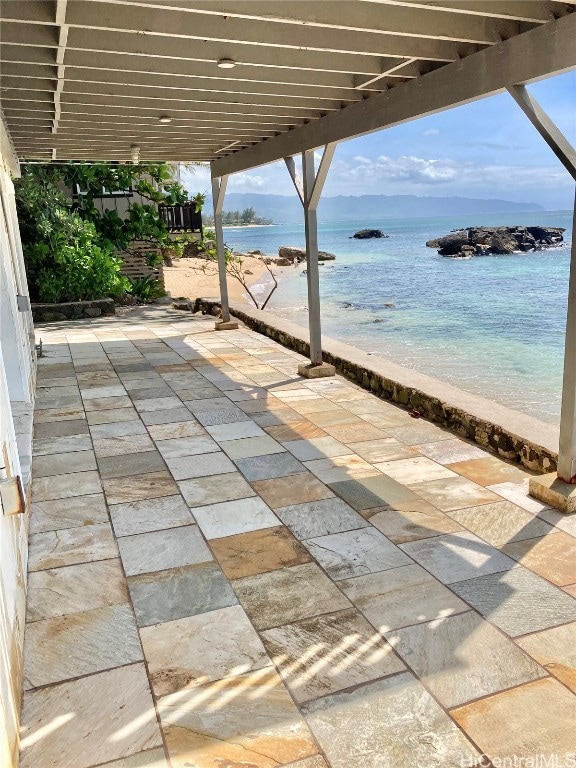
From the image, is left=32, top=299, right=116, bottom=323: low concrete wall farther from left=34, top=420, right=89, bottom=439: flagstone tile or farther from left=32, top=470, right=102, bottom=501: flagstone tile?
left=32, top=470, right=102, bottom=501: flagstone tile

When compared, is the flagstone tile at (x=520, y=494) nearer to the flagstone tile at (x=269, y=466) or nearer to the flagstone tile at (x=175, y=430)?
the flagstone tile at (x=269, y=466)

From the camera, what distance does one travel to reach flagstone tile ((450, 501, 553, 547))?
2.99m

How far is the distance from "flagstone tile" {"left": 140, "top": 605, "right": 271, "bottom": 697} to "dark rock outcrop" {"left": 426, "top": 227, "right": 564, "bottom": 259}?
130ft

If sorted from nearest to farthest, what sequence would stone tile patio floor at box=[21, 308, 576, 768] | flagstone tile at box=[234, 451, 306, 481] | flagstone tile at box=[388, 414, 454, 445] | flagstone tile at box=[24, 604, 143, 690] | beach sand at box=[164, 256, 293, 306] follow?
stone tile patio floor at box=[21, 308, 576, 768]
flagstone tile at box=[24, 604, 143, 690]
flagstone tile at box=[234, 451, 306, 481]
flagstone tile at box=[388, 414, 454, 445]
beach sand at box=[164, 256, 293, 306]

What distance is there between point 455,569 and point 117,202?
37.9 feet

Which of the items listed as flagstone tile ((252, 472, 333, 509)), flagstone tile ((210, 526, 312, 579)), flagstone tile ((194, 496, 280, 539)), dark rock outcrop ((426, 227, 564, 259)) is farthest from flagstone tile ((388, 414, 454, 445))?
dark rock outcrop ((426, 227, 564, 259))

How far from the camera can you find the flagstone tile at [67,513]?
3.26 metres

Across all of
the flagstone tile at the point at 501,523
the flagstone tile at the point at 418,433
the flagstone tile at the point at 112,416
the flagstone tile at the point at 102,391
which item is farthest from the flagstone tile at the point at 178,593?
the flagstone tile at the point at 102,391

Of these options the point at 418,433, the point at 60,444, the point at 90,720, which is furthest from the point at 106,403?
the point at 90,720

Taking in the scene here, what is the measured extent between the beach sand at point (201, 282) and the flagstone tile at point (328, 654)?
50.8 feet

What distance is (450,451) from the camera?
4191mm

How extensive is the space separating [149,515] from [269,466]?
3.13 ft

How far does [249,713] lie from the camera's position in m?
1.94

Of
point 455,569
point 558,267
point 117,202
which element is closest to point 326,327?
point 117,202
